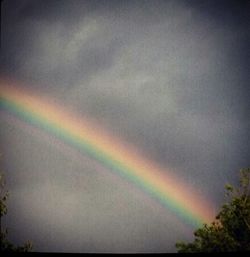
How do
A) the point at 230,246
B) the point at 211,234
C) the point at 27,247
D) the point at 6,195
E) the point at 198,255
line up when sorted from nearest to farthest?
the point at 198,255, the point at 6,195, the point at 27,247, the point at 230,246, the point at 211,234

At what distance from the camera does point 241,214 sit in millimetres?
23859

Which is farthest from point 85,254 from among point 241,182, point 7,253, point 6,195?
point 241,182

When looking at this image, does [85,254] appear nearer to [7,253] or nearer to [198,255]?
[7,253]

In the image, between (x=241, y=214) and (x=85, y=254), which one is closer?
(x=85, y=254)

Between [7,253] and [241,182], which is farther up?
[241,182]

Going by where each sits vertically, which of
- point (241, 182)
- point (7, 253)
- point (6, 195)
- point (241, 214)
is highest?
point (241, 182)

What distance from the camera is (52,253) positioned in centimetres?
222

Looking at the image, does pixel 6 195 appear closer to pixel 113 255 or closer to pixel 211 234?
pixel 113 255

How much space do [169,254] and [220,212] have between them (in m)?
25.5

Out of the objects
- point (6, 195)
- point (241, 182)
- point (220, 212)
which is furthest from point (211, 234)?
point (6, 195)

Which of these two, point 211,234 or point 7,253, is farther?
point 211,234

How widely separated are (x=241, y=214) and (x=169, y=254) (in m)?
24.1

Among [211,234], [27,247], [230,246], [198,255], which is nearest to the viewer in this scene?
[198,255]

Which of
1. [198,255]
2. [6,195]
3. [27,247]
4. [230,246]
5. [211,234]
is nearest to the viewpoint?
[198,255]
